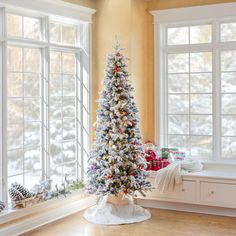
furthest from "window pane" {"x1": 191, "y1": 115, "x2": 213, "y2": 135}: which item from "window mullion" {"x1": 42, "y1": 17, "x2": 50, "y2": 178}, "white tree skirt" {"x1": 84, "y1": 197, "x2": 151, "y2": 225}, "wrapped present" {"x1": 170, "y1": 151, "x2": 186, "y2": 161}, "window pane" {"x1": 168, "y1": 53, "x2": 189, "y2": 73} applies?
"window mullion" {"x1": 42, "y1": 17, "x2": 50, "y2": 178}

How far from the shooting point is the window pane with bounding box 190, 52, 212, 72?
22.1ft

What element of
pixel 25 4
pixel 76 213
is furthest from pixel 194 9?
pixel 76 213

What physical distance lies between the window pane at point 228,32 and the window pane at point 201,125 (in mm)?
1220

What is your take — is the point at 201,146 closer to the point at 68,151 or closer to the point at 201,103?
the point at 201,103

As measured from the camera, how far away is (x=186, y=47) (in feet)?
22.5

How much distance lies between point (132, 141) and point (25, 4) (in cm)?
220

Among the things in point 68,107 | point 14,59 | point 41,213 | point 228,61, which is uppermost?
point 228,61

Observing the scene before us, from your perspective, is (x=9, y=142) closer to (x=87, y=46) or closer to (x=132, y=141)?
(x=132, y=141)

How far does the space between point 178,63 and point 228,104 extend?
3.38ft

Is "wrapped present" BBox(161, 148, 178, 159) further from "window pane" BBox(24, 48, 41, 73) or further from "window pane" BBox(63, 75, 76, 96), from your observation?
"window pane" BBox(24, 48, 41, 73)

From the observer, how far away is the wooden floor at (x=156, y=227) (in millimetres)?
5211

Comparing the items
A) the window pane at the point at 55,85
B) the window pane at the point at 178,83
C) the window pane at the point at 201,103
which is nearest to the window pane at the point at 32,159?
the window pane at the point at 55,85

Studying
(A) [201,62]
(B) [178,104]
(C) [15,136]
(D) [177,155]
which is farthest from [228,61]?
(C) [15,136]

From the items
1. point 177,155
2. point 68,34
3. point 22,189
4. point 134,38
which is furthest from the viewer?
point 177,155
